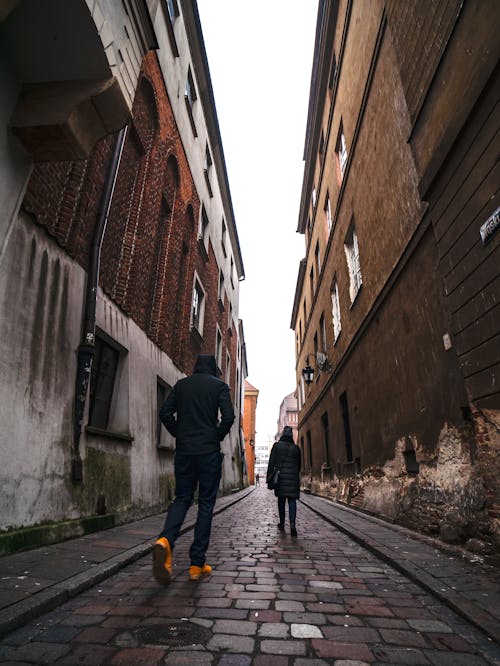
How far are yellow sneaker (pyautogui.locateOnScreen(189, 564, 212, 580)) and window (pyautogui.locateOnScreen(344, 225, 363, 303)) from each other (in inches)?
302

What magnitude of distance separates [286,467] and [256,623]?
14.9 feet

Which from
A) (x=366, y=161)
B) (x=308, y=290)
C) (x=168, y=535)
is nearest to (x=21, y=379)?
(x=168, y=535)

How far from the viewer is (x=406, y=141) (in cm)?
656

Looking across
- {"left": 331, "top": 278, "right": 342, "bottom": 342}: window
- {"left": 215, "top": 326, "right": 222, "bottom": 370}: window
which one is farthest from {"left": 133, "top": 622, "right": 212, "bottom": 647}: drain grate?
{"left": 215, "top": 326, "right": 222, "bottom": 370}: window

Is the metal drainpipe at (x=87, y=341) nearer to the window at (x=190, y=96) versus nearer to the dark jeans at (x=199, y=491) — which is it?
the dark jeans at (x=199, y=491)

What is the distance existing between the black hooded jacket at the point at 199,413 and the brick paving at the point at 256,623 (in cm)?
118

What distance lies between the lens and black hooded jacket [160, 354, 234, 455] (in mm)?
3814

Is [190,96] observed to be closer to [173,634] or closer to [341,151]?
[341,151]

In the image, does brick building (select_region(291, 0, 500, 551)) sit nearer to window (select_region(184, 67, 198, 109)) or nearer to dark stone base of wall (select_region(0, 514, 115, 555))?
dark stone base of wall (select_region(0, 514, 115, 555))

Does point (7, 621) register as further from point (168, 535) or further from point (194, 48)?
point (194, 48)

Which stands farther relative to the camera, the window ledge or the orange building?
the orange building

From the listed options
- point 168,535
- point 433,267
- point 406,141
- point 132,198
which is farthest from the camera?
point 132,198

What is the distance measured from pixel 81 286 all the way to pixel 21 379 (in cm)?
191

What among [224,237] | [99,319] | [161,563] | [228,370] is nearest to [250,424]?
[228,370]
